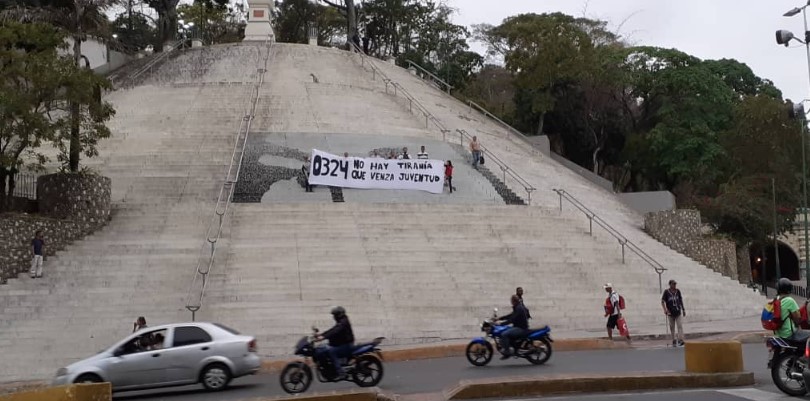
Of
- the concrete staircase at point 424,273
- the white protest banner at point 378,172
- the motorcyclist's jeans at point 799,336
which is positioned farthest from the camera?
the white protest banner at point 378,172

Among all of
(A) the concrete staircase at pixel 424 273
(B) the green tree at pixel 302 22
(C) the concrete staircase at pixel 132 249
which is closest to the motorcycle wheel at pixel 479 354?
(A) the concrete staircase at pixel 424 273

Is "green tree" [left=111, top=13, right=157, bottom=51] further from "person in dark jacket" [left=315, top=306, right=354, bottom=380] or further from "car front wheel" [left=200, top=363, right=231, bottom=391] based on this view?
"person in dark jacket" [left=315, top=306, right=354, bottom=380]

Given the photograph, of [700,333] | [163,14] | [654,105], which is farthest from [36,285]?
[163,14]

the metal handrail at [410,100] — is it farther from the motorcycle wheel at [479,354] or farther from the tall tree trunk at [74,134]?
the motorcycle wheel at [479,354]

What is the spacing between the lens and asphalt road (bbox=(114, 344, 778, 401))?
1298 centimetres

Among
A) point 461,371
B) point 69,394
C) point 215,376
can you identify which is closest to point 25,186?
point 215,376

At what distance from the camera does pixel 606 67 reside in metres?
51.9

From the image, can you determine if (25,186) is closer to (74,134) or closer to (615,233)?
(74,134)

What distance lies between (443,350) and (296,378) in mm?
5175

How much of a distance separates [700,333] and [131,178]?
1835 centimetres

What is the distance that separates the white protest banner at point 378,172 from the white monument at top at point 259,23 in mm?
24904

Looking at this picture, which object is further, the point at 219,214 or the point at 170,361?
the point at 219,214

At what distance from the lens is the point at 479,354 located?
1521 cm

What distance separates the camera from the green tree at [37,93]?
2288 cm
